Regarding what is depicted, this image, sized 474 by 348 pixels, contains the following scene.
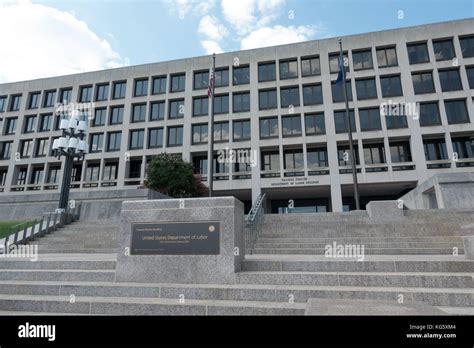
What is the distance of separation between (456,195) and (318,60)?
20872 mm

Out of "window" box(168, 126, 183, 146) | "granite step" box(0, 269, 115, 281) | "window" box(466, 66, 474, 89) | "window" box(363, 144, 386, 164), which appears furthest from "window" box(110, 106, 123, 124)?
"window" box(466, 66, 474, 89)

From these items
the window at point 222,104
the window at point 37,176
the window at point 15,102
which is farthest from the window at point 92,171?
the window at point 222,104

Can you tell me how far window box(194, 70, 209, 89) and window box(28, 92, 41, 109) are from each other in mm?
21643

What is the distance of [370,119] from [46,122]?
125 feet

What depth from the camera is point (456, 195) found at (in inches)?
558

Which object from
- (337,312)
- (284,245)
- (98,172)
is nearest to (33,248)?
(284,245)

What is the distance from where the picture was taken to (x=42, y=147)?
34375 millimetres

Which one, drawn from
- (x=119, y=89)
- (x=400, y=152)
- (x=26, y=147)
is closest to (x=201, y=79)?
(x=119, y=89)

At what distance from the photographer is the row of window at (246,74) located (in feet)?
89.7

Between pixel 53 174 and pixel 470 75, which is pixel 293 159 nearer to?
pixel 470 75

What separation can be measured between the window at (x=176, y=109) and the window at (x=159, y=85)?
2.23m

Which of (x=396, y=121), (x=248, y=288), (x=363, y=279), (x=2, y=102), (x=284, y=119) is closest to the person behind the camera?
(x=248, y=288)
